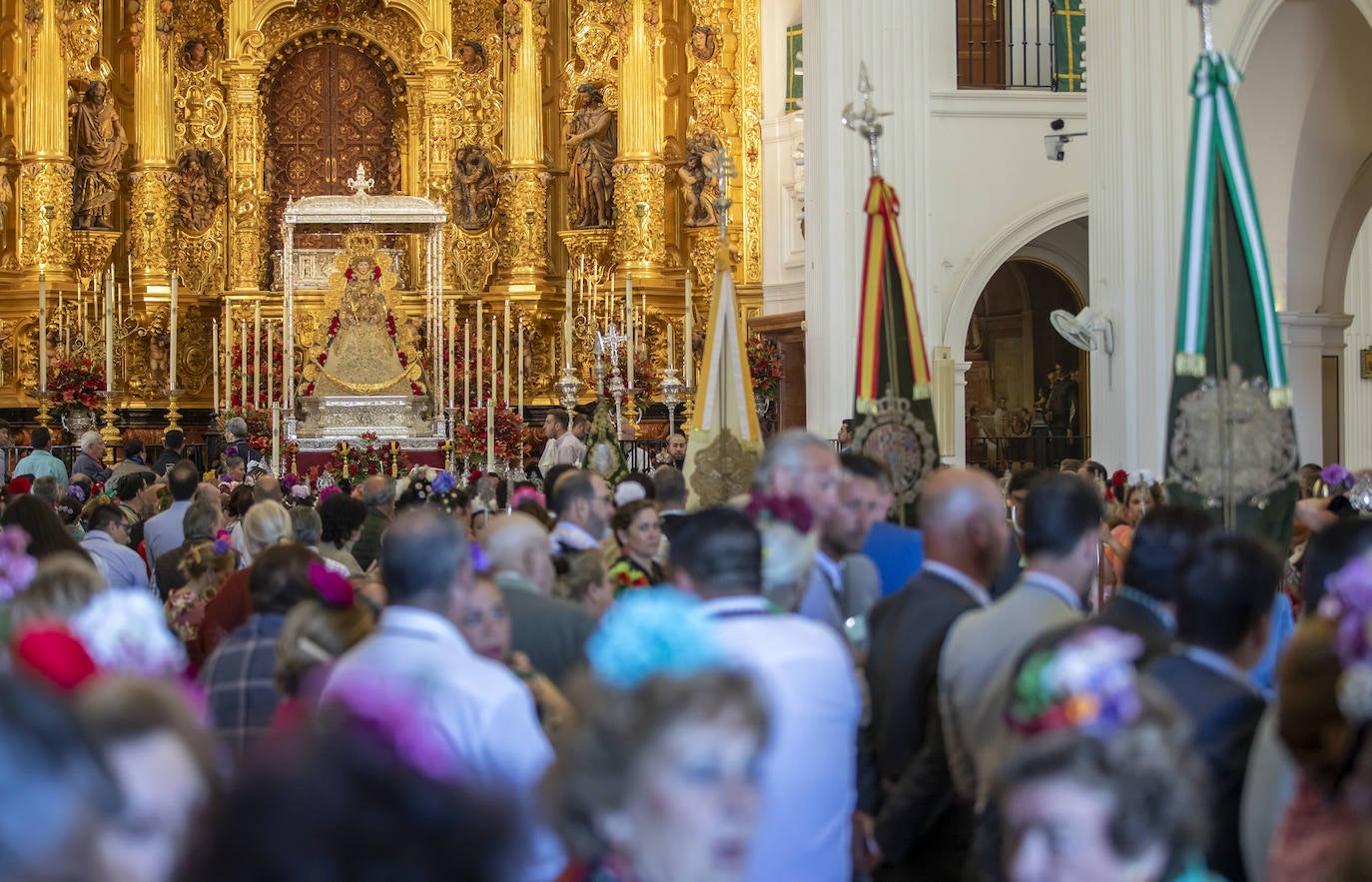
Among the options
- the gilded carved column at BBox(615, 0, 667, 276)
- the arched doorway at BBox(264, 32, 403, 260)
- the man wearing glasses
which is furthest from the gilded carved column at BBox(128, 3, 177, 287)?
the man wearing glasses

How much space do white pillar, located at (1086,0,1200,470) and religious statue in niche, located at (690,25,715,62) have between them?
8.43 meters

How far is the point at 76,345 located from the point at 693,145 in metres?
7.15

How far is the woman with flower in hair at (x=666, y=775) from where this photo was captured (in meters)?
2.65

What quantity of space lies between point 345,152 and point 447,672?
62.3ft

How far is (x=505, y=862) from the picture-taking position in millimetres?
1901

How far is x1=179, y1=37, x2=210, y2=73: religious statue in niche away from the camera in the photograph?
20969 millimetres

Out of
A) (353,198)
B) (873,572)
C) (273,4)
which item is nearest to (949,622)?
(873,572)

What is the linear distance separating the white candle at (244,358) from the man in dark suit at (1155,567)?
13.9 m

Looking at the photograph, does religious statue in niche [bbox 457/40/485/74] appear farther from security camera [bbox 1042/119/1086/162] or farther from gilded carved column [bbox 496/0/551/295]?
security camera [bbox 1042/119/1086/162]

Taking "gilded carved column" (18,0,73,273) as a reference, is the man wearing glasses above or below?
below

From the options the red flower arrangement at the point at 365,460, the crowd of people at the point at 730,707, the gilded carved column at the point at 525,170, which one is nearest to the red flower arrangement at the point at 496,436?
the red flower arrangement at the point at 365,460

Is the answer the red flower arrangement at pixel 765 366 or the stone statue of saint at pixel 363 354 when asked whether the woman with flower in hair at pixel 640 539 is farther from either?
the red flower arrangement at pixel 765 366

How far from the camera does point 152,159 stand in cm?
2038

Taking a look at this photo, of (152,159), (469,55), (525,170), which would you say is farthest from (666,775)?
(469,55)
